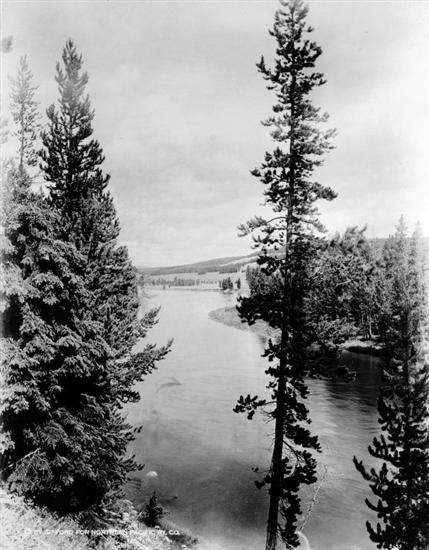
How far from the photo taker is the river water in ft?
66.6

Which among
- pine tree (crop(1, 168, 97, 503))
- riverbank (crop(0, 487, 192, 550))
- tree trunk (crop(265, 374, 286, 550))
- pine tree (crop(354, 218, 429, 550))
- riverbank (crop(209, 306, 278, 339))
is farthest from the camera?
riverbank (crop(209, 306, 278, 339))

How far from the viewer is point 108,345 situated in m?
14.2

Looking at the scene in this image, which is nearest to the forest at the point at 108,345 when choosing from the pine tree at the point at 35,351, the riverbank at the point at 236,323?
the pine tree at the point at 35,351

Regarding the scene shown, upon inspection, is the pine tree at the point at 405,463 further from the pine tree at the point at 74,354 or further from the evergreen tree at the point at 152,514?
the evergreen tree at the point at 152,514

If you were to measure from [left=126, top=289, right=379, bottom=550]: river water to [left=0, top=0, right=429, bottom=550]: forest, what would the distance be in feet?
8.46

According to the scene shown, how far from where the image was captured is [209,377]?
45.2 metres

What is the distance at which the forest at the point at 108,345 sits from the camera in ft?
36.8

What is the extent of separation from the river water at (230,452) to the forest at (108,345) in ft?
8.46

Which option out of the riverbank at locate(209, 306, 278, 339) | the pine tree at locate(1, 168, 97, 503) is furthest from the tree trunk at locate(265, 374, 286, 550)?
the riverbank at locate(209, 306, 278, 339)

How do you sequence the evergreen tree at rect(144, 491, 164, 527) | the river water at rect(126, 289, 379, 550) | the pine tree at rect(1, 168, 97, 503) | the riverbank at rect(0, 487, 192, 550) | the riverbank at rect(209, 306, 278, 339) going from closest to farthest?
the riverbank at rect(0, 487, 192, 550)
the pine tree at rect(1, 168, 97, 503)
the evergreen tree at rect(144, 491, 164, 527)
the river water at rect(126, 289, 379, 550)
the riverbank at rect(209, 306, 278, 339)

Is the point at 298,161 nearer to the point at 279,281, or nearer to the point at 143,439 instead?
the point at 279,281

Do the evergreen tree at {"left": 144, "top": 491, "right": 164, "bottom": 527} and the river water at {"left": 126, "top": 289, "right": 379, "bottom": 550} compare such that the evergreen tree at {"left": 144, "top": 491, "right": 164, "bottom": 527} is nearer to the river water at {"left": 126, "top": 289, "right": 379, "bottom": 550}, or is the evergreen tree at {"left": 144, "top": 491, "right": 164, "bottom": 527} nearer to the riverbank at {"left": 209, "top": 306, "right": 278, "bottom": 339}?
the river water at {"left": 126, "top": 289, "right": 379, "bottom": 550}

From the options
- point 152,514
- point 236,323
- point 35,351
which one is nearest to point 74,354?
point 35,351

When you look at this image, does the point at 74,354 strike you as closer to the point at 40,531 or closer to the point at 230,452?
the point at 40,531
